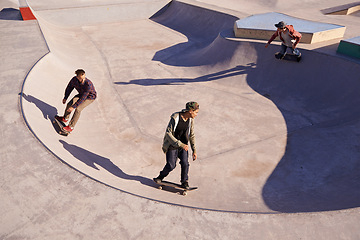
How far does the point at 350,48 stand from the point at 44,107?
10.8m

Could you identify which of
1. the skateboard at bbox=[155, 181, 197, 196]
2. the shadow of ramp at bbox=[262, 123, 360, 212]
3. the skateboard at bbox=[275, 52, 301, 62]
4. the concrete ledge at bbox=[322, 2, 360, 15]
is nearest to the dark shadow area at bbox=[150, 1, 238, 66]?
the skateboard at bbox=[275, 52, 301, 62]

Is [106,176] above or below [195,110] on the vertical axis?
below

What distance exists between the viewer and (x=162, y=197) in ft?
16.4

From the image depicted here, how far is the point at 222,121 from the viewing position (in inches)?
340

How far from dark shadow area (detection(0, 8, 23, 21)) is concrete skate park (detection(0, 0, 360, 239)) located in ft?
0.63

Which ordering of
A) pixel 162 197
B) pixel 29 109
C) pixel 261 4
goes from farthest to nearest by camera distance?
1. pixel 261 4
2. pixel 29 109
3. pixel 162 197

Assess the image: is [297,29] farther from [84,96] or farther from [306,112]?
[84,96]

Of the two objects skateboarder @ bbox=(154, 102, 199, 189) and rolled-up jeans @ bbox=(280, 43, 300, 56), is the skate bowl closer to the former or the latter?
rolled-up jeans @ bbox=(280, 43, 300, 56)

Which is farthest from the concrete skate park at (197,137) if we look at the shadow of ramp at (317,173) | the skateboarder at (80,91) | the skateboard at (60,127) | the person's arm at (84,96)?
the person's arm at (84,96)

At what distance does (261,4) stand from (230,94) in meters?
14.6

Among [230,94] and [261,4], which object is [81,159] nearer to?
[230,94]

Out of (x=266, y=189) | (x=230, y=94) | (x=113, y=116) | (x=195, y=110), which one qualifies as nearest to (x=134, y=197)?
(x=195, y=110)

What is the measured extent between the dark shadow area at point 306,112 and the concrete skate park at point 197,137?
0.04 meters

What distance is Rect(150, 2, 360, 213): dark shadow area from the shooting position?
18.3 ft
